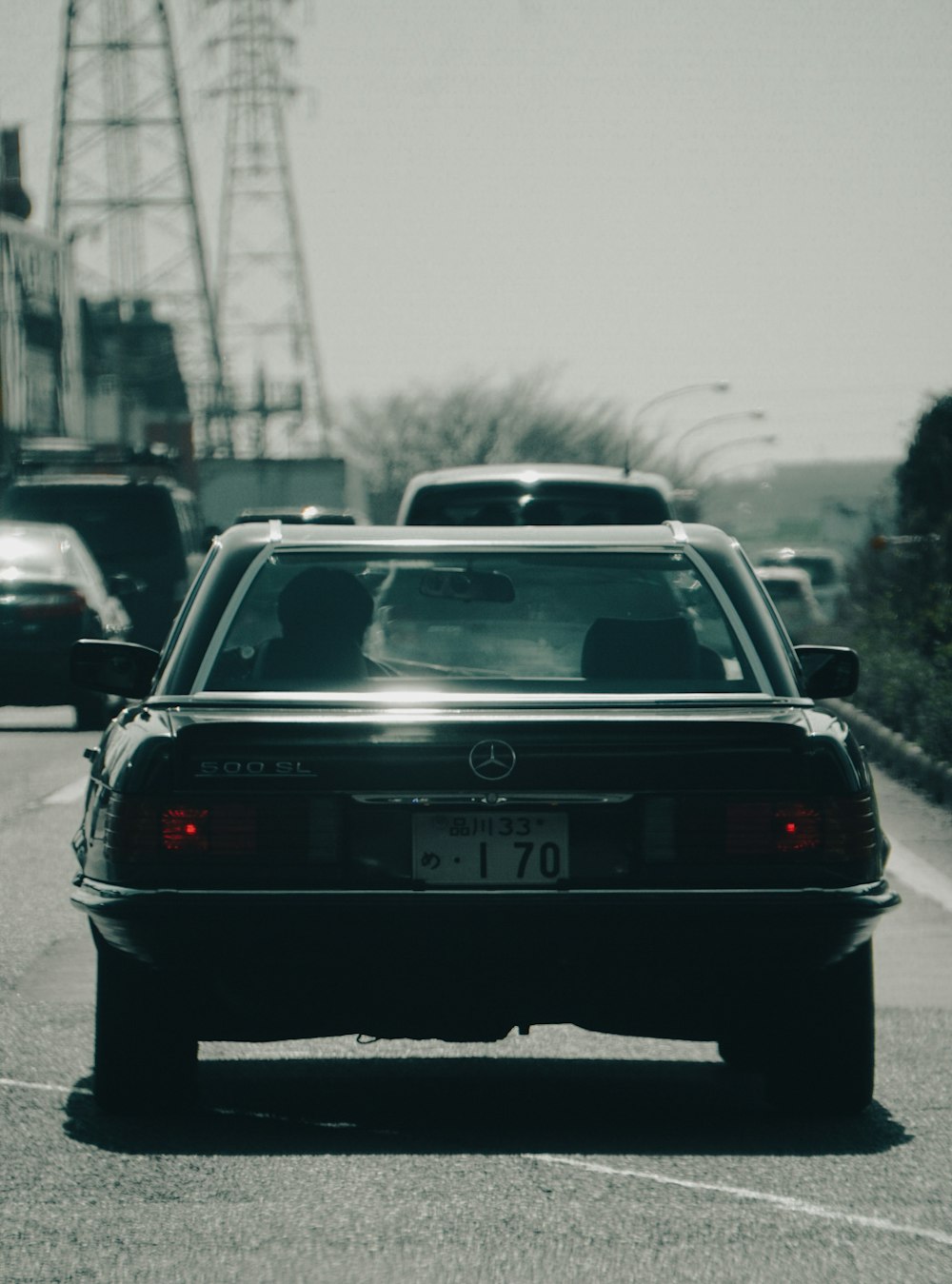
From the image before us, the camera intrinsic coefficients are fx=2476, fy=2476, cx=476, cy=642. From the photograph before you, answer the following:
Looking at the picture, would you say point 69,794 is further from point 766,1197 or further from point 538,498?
point 766,1197

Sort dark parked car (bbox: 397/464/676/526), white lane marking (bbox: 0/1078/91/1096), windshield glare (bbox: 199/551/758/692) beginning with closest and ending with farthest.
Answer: windshield glare (bbox: 199/551/758/692), white lane marking (bbox: 0/1078/91/1096), dark parked car (bbox: 397/464/676/526)

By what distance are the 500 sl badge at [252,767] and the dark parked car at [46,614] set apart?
13677 mm

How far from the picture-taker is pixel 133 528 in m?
23.9

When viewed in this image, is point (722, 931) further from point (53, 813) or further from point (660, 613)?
point (53, 813)

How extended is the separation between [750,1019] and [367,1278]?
151 cm

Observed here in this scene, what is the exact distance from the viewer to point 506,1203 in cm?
521

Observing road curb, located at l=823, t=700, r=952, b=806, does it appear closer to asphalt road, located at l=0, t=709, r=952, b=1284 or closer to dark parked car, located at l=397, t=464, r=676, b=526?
dark parked car, located at l=397, t=464, r=676, b=526

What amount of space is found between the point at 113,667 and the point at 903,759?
10.6 m

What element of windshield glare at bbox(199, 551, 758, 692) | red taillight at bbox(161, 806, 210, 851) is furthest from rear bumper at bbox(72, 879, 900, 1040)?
windshield glare at bbox(199, 551, 758, 692)

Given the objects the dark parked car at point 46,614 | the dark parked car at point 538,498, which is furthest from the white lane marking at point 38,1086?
the dark parked car at point 46,614

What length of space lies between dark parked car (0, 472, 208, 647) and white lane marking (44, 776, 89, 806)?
318 inches

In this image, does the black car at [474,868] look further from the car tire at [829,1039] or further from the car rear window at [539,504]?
the car rear window at [539,504]

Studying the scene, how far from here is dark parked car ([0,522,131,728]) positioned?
758 inches

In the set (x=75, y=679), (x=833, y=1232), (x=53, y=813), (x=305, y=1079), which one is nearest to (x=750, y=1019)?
(x=833, y=1232)
